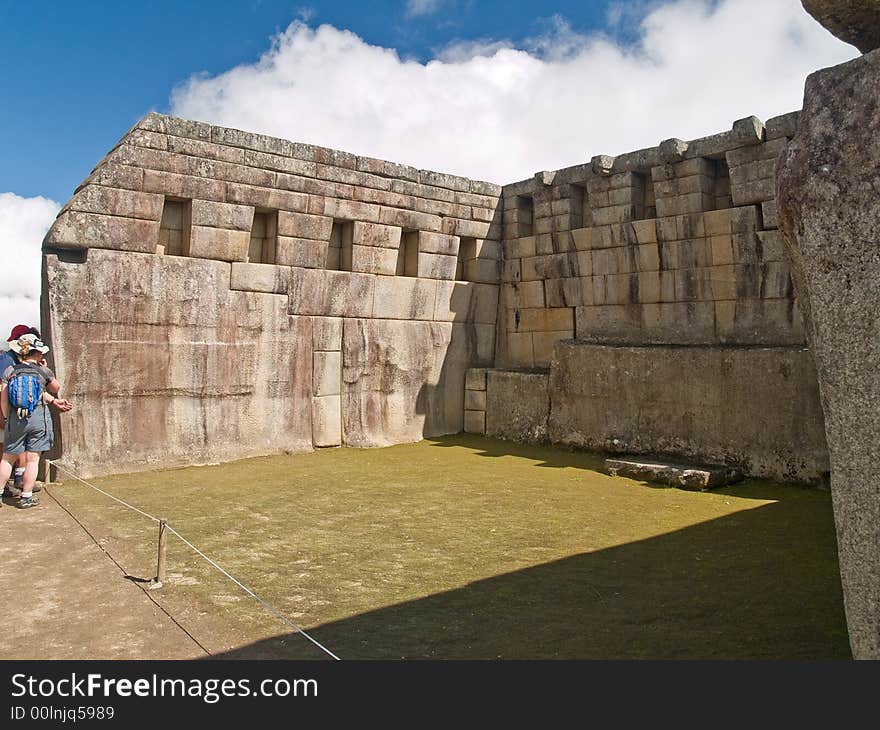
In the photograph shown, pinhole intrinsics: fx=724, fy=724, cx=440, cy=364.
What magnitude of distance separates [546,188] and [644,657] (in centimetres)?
841

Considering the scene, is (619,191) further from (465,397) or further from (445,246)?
(465,397)

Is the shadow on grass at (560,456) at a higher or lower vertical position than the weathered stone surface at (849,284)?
lower

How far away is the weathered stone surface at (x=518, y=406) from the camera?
1022 cm

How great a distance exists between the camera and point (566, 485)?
7762mm

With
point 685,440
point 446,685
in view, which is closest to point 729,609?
point 446,685

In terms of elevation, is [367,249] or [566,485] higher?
[367,249]

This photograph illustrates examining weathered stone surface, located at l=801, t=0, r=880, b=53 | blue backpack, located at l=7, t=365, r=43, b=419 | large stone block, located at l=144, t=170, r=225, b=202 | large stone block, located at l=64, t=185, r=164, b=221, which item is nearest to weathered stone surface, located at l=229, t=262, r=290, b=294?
large stone block, located at l=144, t=170, r=225, b=202

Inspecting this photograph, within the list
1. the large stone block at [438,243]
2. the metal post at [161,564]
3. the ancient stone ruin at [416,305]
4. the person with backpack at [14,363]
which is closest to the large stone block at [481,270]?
the ancient stone ruin at [416,305]

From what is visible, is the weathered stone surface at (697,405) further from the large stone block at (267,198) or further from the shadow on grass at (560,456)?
the large stone block at (267,198)

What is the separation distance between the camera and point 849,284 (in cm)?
225

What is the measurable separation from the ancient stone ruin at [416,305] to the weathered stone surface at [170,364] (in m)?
0.02

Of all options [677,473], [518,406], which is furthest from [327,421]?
[677,473]

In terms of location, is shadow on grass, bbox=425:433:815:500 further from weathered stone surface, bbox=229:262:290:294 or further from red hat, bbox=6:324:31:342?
red hat, bbox=6:324:31:342

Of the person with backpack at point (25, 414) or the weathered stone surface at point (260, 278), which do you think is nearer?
the person with backpack at point (25, 414)
